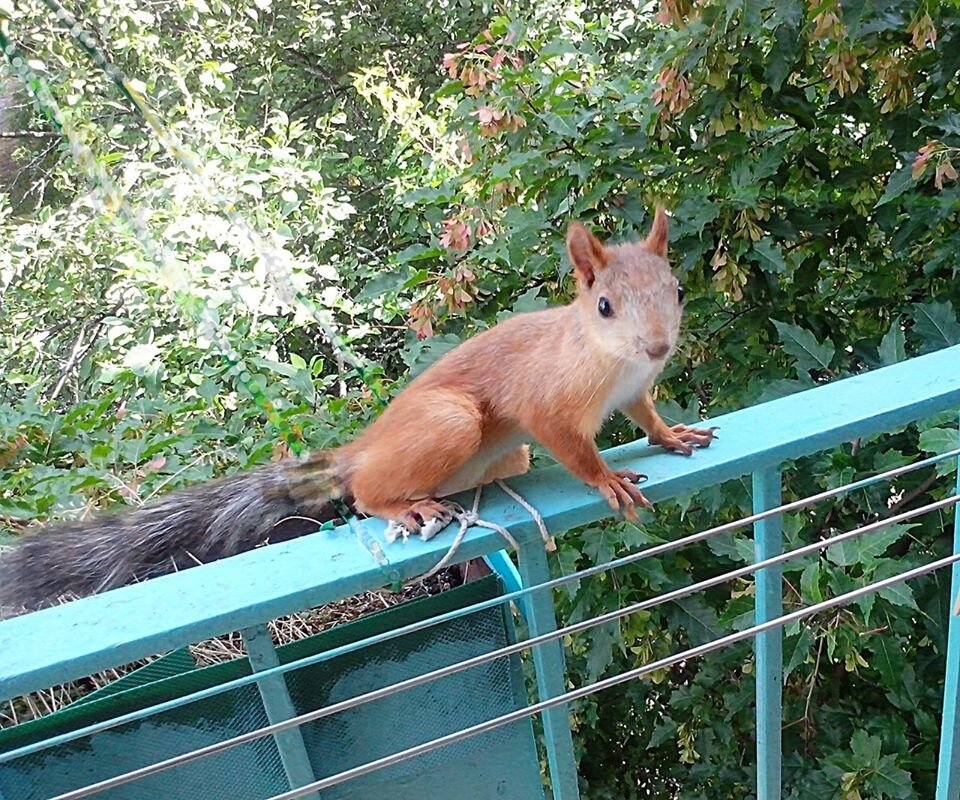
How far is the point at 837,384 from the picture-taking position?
0.78 meters

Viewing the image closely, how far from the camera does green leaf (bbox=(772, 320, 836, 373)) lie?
3.86 ft

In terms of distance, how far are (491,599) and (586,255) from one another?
Result: 19.0 inches

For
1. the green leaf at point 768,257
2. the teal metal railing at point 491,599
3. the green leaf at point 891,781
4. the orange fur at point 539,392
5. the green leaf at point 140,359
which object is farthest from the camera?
the green leaf at point 140,359

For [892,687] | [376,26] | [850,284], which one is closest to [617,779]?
[892,687]

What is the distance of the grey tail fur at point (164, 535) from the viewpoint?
88cm

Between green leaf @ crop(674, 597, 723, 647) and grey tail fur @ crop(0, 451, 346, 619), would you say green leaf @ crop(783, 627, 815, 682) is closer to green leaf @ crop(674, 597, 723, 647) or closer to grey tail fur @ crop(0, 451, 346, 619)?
green leaf @ crop(674, 597, 723, 647)

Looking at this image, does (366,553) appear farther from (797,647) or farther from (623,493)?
(797,647)

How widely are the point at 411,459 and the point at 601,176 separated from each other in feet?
2.28

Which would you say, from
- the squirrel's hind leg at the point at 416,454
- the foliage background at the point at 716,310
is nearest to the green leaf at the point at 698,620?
Answer: the foliage background at the point at 716,310

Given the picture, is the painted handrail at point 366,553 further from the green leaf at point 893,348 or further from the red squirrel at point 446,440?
the green leaf at point 893,348

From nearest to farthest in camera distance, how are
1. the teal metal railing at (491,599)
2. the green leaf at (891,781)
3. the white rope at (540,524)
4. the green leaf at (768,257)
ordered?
the teal metal railing at (491,599) < the white rope at (540,524) < the green leaf at (891,781) < the green leaf at (768,257)

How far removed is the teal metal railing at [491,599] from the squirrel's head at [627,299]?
12cm

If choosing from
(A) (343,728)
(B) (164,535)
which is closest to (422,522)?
(A) (343,728)

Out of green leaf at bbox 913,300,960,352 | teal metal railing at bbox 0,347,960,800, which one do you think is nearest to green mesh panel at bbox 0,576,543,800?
teal metal railing at bbox 0,347,960,800
